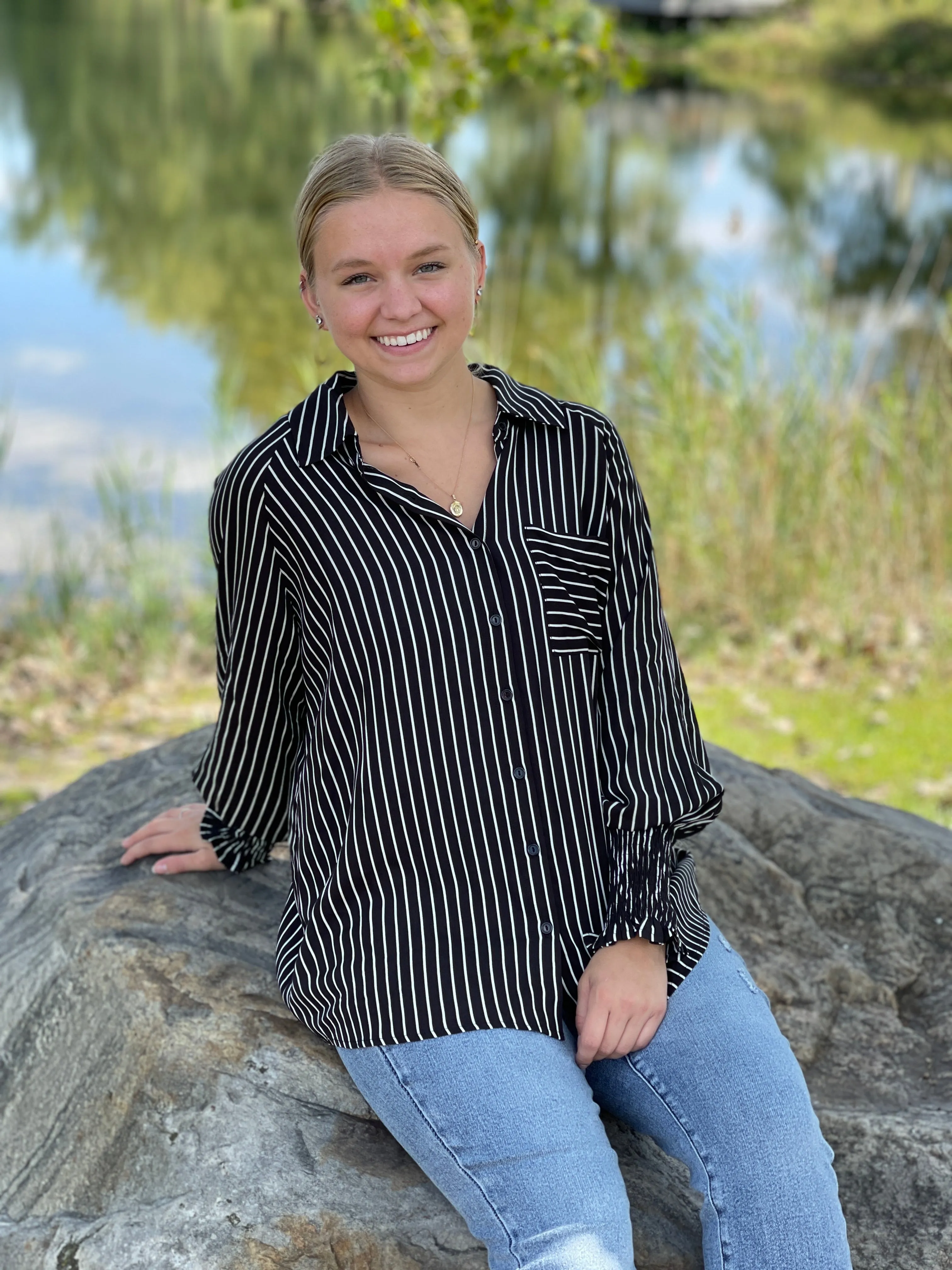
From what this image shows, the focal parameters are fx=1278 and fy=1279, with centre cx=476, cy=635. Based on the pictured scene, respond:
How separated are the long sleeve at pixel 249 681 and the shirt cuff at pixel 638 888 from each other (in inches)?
24.2

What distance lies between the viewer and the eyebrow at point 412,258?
1962 mm

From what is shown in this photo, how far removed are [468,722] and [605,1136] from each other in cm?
62

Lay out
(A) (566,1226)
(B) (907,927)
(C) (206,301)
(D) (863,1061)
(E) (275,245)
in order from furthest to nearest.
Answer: (E) (275,245) < (C) (206,301) < (B) (907,927) < (D) (863,1061) < (A) (566,1226)

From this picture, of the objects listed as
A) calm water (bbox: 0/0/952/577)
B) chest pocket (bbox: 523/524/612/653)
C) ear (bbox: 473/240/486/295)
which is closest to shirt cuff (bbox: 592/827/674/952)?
chest pocket (bbox: 523/524/612/653)

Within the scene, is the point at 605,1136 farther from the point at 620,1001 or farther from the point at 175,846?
the point at 175,846

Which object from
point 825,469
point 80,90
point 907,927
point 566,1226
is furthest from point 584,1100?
point 80,90

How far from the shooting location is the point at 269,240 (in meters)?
13.2

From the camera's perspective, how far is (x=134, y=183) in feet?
48.6

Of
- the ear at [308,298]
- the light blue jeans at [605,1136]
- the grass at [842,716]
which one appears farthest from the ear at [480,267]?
the grass at [842,716]

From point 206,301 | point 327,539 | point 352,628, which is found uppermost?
point 327,539

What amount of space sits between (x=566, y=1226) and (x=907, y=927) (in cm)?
135

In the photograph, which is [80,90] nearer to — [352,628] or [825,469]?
[825,469]

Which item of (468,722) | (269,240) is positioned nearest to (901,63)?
(269,240)

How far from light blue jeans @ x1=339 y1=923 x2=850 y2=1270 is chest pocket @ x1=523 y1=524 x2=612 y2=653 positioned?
1.91 feet
